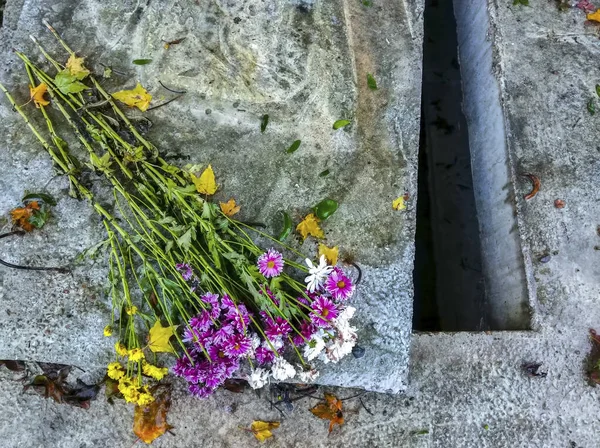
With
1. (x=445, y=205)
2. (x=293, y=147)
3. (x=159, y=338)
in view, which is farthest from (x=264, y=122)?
(x=445, y=205)

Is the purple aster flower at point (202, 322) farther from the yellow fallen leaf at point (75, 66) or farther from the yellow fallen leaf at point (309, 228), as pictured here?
the yellow fallen leaf at point (75, 66)

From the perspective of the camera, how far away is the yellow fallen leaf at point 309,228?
2055 millimetres

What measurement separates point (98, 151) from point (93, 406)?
98 cm

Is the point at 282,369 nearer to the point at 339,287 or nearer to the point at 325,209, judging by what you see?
the point at 339,287

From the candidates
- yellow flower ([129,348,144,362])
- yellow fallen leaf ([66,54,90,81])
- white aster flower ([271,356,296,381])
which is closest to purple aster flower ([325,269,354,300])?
white aster flower ([271,356,296,381])

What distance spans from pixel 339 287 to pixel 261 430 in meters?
0.74

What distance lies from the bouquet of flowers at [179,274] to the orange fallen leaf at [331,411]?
0.27 metres

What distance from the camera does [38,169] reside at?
6.87 ft

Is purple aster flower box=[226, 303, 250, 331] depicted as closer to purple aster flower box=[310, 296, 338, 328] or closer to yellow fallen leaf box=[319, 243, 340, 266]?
purple aster flower box=[310, 296, 338, 328]

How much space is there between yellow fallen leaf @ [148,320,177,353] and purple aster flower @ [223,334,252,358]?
0.24m

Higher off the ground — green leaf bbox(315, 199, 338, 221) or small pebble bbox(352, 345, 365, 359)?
green leaf bbox(315, 199, 338, 221)

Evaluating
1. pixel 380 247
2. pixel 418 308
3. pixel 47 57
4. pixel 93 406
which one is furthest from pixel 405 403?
pixel 47 57

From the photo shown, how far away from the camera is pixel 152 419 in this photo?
2.05m

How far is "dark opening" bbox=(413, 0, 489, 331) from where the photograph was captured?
9.29 ft
